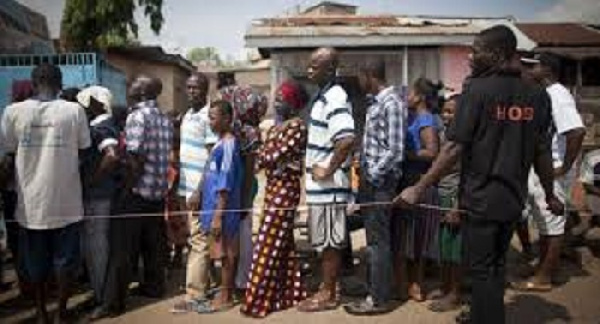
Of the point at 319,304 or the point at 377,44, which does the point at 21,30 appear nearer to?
the point at 377,44

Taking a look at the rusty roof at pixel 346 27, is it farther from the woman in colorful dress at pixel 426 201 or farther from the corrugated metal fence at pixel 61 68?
the woman in colorful dress at pixel 426 201

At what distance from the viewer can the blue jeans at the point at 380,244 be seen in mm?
4621

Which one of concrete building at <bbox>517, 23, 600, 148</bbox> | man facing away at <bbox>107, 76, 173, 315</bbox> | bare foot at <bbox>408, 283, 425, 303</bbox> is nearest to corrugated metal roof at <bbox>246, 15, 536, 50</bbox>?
concrete building at <bbox>517, 23, 600, 148</bbox>

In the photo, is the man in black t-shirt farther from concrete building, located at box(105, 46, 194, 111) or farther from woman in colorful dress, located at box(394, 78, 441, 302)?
concrete building, located at box(105, 46, 194, 111)

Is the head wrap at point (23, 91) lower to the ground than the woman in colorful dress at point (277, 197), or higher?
higher

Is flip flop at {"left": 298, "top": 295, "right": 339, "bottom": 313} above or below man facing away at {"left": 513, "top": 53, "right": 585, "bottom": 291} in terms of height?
below

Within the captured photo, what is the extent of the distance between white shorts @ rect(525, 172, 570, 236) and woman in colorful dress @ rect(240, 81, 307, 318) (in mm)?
1998

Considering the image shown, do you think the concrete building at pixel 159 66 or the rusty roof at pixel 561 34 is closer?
the rusty roof at pixel 561 34

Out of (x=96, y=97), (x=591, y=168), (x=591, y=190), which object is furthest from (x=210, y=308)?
(x=591, y=168)

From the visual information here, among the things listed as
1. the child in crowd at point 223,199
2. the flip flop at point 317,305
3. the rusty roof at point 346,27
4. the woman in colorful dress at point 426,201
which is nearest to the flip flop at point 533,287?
the woman in colorful dress at point 426,201

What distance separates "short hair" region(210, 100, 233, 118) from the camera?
184 inches

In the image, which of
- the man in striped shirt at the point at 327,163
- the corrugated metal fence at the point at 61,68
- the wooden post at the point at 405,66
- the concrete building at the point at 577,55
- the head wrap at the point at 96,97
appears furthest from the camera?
the wooden post at the point at 405,66

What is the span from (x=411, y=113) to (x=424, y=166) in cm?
44

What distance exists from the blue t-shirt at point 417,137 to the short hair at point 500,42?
118cm
